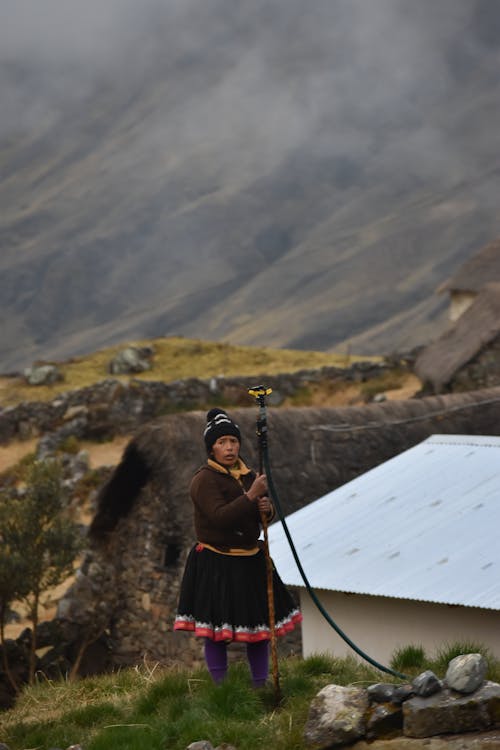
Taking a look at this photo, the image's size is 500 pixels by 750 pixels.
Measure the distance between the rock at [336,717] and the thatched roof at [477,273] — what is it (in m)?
32.6

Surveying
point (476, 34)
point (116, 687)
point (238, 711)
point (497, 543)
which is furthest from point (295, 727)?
point (476, 34)

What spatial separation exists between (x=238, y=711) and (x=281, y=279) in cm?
12490

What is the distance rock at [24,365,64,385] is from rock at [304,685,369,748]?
31739 millimetres

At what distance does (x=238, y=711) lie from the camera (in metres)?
7.18

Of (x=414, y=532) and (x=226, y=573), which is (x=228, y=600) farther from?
(x=414, y=532)

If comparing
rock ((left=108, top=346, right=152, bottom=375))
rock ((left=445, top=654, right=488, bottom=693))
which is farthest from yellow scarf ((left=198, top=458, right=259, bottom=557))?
rock ((left=108, top=346, right=152, bottom=375))

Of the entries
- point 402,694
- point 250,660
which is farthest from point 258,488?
point 402,694

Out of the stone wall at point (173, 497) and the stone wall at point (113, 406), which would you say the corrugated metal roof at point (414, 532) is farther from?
the stone wall at point (113, 406)

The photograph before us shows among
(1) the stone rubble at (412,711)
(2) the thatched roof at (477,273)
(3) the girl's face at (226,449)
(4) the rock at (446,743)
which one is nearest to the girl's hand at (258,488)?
(3) the girl's face at (226,449)

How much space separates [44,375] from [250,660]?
1220 inches

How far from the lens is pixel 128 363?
126ft

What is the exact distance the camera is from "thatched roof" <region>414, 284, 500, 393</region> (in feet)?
86.3

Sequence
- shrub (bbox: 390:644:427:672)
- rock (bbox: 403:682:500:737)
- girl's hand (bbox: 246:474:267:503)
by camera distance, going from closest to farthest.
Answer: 1. rock (bbox: 403:682:500:737)
2. girl's hand (bbox: 246:474:267:503)
3. shrub (bbox: 390:644:427:672)

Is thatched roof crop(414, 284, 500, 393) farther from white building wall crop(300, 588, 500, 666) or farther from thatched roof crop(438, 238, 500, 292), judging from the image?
white building wall crop(300, 588, 500, 666)
